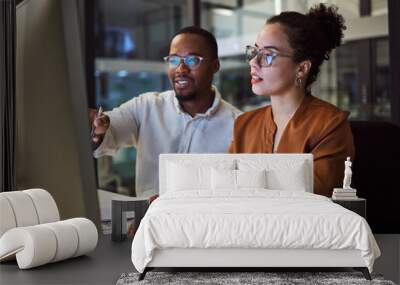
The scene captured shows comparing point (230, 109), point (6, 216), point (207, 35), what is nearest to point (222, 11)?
point (207, 35)

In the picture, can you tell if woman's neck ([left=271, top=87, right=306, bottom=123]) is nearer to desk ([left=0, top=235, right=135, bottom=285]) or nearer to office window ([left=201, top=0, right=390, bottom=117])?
office window ([left=201, top=0, right=390, bottom=117])

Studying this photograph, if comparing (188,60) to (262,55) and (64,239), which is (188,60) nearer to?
(262,55)

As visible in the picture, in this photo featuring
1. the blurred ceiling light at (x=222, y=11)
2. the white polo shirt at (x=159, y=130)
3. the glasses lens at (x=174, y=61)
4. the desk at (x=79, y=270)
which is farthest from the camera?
the blurred ceiling light at (x=222, y=11)

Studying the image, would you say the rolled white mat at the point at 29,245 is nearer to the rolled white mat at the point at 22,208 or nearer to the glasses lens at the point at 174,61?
the rolled white mat at the point at 22,208

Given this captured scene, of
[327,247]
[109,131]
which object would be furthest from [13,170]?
[327,247]

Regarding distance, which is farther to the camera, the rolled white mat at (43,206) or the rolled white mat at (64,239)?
the rolled white mat at (43,206)

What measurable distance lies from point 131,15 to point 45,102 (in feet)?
5.46

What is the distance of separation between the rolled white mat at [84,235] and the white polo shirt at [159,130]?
1.29m

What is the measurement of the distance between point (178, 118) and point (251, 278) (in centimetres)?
228

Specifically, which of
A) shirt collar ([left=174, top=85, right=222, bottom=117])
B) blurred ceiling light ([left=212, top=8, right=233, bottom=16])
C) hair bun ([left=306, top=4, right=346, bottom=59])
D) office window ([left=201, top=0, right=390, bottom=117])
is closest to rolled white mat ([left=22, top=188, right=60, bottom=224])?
shirt collar ([left=174, top=85, right=222, bottom=117])

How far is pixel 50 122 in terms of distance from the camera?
20.1 ft

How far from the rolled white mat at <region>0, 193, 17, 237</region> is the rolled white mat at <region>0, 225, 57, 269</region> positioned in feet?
0.37

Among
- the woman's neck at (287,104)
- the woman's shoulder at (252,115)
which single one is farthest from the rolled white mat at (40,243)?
the woman's neck at (287,104)

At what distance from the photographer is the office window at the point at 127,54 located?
624cm
